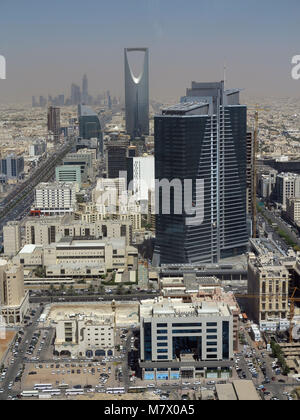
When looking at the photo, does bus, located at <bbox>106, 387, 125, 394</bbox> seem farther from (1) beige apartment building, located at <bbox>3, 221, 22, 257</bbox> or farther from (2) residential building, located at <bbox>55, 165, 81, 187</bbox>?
(2) residential building, located at <bbox>55, 165, 81, 187</bbox>

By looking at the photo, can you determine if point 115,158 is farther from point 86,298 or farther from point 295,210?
point 86,298

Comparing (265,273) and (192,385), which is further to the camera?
(265,273)

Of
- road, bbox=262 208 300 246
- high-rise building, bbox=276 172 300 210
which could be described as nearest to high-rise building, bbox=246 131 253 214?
road, bbox=262 208 300 246

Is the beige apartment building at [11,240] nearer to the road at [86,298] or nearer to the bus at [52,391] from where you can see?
the road at [86,298]
